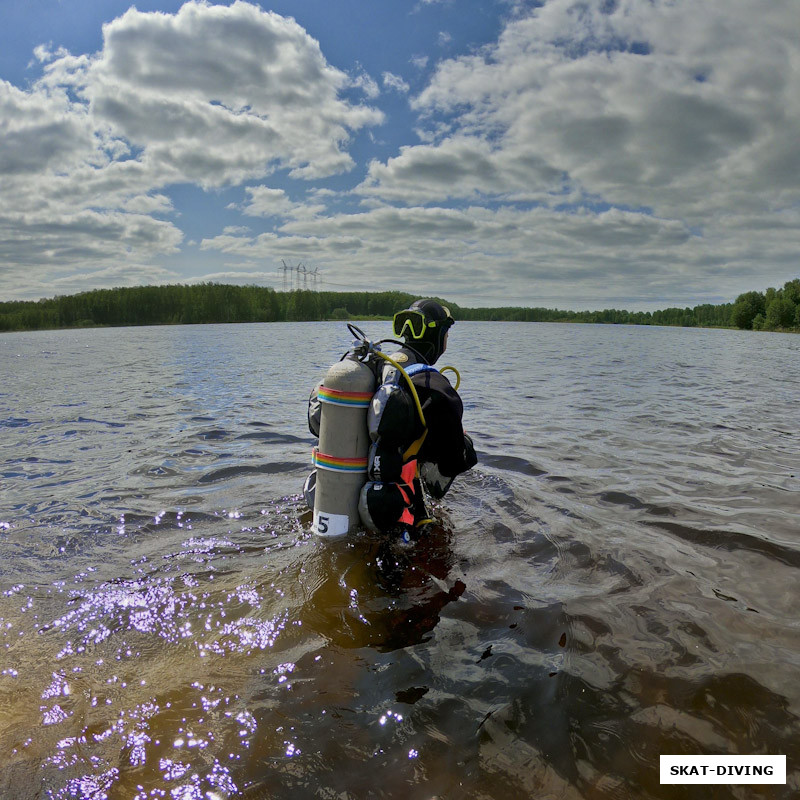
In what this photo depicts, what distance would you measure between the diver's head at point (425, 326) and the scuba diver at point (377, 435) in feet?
2.20

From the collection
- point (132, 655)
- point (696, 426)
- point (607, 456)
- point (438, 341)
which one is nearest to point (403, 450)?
point (438, 341)

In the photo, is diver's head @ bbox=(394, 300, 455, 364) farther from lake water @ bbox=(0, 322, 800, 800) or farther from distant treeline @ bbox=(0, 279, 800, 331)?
distant treeline @ bbox=(0, 279, 800, 331)

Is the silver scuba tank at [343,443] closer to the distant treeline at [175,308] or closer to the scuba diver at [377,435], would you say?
the scuba diver at [377,435]

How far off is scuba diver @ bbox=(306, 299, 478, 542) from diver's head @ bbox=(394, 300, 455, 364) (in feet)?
2.20

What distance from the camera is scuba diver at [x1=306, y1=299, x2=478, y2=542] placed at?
4.89 meters

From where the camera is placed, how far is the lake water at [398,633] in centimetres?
284

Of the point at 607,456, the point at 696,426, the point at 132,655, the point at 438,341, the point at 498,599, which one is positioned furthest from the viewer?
the point at 696,426

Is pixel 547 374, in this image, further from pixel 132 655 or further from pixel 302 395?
pixel 132 655

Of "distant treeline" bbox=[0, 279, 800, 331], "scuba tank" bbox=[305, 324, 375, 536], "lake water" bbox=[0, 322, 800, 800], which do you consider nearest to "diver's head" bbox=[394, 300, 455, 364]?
"scuba tank" bbox=[305, 324, 375, 536]

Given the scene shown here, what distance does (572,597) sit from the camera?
4.75 meters

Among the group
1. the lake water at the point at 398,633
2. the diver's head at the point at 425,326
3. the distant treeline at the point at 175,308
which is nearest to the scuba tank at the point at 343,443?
the lake water at the point at 398,633

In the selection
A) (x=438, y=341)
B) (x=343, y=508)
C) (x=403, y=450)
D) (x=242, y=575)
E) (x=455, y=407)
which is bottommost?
(x=242, y=575)

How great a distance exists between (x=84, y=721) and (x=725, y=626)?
16.2ft

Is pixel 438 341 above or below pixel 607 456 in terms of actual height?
above
